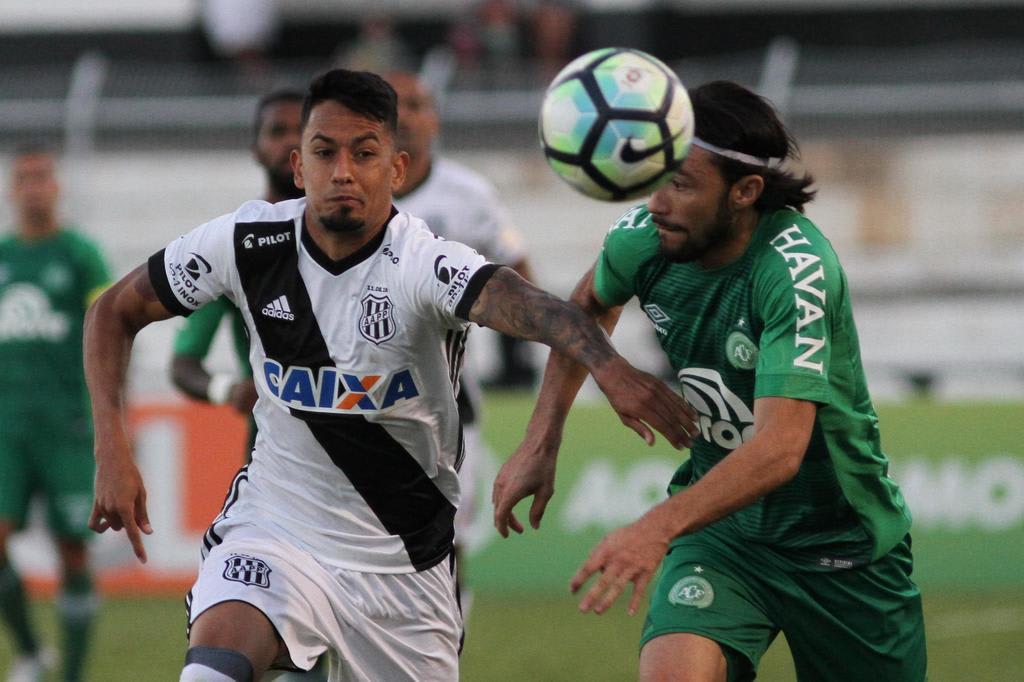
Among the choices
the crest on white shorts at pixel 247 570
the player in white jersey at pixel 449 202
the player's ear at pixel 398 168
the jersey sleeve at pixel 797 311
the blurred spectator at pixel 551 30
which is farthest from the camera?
the blurred spectator at pixel 551 30

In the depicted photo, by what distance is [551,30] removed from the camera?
17188 millimetres

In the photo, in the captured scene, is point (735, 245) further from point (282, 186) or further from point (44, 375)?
point (44, 375)

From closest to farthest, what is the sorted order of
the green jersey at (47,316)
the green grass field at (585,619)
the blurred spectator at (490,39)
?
the green grass field at (585,619)
the green jersey at (47,316)
the blurred spectator at (490,39)

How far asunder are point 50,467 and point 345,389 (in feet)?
13.8

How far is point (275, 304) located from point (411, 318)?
0.45 metres

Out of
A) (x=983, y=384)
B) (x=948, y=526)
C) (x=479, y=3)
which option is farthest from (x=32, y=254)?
(x=479, y=3)

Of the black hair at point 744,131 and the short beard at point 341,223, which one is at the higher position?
the black hair at point 744,131

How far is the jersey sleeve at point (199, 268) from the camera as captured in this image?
4.89 meters

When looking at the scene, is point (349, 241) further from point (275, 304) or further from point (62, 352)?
point (62, 352)

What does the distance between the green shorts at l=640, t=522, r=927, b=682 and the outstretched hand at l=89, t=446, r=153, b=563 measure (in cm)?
161

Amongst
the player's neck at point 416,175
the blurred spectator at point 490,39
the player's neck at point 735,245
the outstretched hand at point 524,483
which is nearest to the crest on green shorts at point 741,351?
the player's neck at point 735,245

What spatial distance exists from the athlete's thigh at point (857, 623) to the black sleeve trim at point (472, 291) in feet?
4.41

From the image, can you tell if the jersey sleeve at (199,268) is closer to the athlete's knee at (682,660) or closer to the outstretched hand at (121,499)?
the outstretched hand at (121,499)

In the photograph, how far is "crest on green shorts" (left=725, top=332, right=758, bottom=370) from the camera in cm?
468
